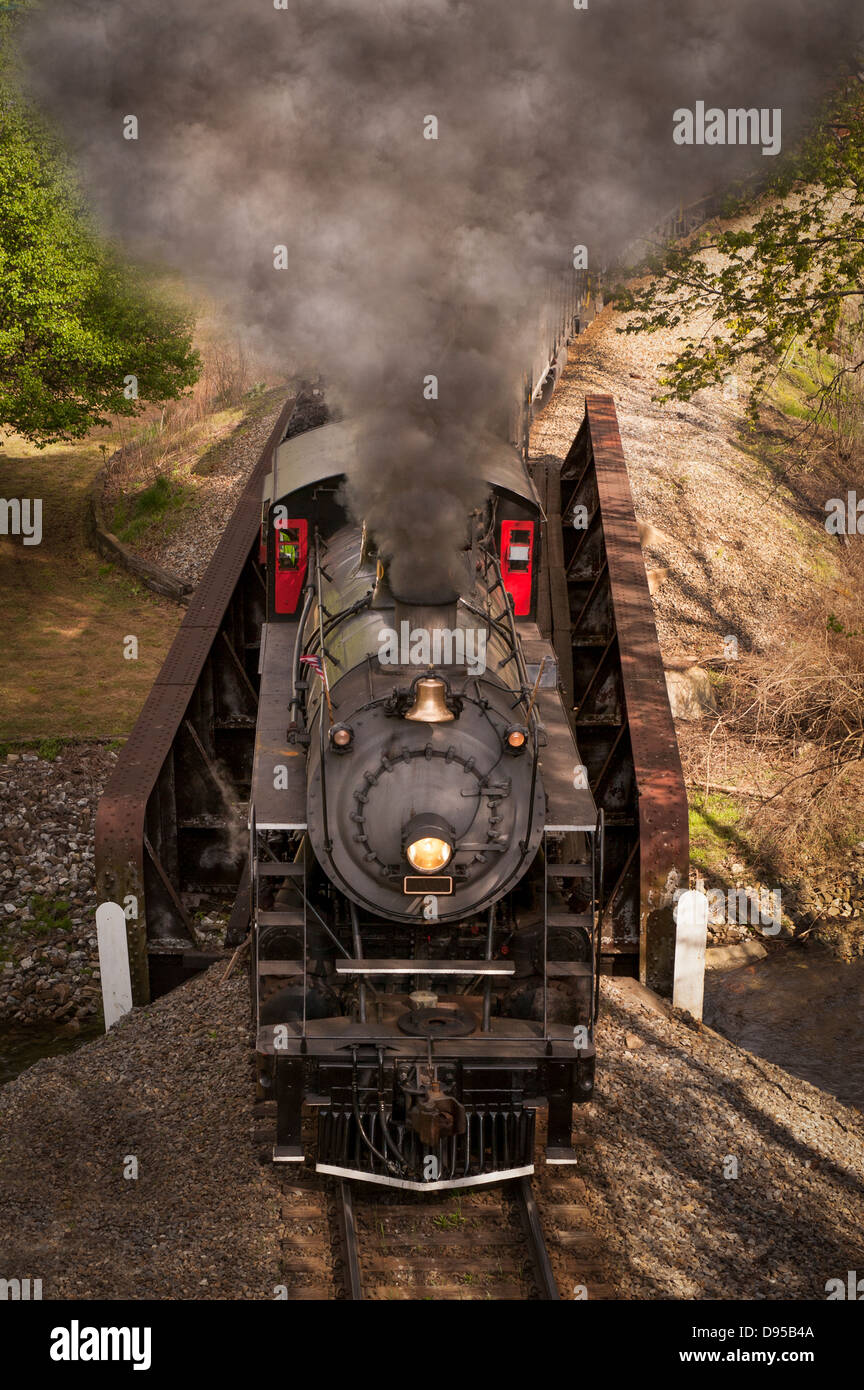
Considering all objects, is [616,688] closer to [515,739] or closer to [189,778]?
[189,778]

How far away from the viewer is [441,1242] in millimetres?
6887

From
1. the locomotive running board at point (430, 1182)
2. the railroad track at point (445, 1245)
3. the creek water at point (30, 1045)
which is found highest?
the creek water at point (30, 1045)

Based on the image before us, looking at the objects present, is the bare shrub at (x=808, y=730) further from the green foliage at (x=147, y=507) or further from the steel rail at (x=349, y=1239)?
the green foliage at (x=147, y=507)

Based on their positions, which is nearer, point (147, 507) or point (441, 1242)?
point (441, 1242)

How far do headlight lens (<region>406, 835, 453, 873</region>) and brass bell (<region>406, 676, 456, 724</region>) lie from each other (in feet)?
2.21

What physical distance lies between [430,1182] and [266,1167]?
1.07m

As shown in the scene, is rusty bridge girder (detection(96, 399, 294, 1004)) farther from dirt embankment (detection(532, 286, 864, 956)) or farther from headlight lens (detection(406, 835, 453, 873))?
dirt embankment (detection(532, 286, 864, 956))

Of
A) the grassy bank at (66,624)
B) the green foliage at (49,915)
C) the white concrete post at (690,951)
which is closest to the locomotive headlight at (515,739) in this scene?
the white concrete post at (690,951)

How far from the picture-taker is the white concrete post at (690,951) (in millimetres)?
9672

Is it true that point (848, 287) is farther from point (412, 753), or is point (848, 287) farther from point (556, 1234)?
point (556, 1234)

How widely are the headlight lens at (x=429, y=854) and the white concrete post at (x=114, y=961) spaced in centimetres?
353

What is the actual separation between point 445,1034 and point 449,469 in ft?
10.2

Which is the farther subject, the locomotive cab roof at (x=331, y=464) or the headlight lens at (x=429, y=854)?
the locomotive cab roof at (x=331, y=464)

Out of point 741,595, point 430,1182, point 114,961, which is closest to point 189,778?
point 114,961
